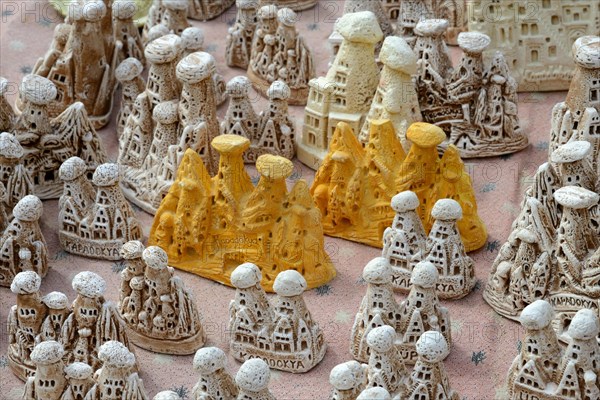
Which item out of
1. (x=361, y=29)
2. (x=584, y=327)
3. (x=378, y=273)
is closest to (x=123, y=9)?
(x=361, y=29)

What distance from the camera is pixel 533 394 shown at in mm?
10617

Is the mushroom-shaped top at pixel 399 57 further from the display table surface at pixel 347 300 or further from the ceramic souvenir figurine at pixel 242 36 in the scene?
the ceramic souvenir figurine at pixel 242 36

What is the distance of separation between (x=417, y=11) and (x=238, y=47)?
167 cm

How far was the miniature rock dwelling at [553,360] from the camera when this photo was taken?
10.3 m

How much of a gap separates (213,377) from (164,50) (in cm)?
342

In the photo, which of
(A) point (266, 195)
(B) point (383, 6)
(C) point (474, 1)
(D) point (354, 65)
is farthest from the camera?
(B) point (383, 6)

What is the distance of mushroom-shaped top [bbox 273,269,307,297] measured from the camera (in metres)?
10.9

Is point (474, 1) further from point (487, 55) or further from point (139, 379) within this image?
point (139, 379)

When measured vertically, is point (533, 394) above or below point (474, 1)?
below

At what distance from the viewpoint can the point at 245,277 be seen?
1099cm

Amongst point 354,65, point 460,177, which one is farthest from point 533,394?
point 354,65

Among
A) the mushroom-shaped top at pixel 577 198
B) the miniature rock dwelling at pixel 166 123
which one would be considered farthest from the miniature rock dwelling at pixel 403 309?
the miniature rock dwelling at pixel 166 123

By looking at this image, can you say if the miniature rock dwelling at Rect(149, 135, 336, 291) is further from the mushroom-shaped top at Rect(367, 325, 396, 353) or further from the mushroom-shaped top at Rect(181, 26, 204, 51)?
the mushroom-shaped top at Rect(181, 26, 204, 51)

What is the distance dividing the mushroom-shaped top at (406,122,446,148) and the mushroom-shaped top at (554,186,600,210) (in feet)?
4.10
